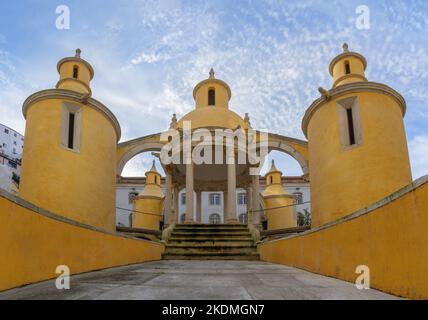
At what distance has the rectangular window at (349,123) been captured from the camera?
1077 cm

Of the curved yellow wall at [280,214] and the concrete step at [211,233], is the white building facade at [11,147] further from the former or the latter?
the concrete step at [211,233]

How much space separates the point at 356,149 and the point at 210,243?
6.41 m

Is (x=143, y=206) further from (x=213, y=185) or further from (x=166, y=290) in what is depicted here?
(x=166, y=290)

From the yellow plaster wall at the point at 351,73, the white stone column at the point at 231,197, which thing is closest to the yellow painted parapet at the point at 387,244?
the yellow plaster wall at the point at 351,73

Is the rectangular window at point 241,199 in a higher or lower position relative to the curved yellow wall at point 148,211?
higher

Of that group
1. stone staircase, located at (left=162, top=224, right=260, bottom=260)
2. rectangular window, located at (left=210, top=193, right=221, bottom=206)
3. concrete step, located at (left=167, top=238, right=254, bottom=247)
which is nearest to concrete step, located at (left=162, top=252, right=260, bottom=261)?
stone staircase, located at (left=162, top=224, right=260, bottom=260)

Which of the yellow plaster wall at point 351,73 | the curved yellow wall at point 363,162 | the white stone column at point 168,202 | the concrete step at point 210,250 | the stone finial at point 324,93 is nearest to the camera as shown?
the curved yellow wall at point 363,162

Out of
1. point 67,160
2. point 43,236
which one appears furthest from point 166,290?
point 67,160

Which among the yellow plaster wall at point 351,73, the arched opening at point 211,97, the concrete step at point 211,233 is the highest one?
the arched opening at point 211,97

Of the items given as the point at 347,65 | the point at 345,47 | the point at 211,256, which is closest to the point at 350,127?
the point at 347,65

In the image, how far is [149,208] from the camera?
25.3m

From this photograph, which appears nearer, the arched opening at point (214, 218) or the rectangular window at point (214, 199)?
the arched opening at point (214, 218)

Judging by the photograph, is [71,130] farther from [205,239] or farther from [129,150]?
[205,239]

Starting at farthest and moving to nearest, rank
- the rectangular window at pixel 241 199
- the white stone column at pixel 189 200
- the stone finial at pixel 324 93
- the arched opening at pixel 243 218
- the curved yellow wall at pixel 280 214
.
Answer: the rectangular window at pixel 241 199 → the arched opening at pixel 243 218 → the curved yellow wall at pixel 280 214 → the white stone column at pixel 189 200 → the stone finial at pixel 324 93
